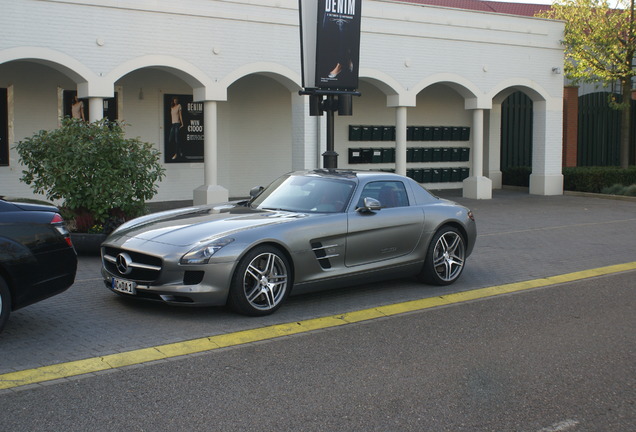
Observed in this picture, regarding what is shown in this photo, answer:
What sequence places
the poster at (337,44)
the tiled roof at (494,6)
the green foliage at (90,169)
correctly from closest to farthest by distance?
the green foliage at (90,169)
the poster at (337,44)
the tiled roof at (494,6)

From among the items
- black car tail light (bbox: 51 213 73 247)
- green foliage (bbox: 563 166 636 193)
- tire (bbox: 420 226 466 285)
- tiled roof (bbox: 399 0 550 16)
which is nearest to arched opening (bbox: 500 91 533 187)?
green foliage (bbox: 563 166 636 193)

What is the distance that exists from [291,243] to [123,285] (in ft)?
5.43

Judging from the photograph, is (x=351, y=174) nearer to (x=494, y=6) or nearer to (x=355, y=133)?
(x=355, y=133)

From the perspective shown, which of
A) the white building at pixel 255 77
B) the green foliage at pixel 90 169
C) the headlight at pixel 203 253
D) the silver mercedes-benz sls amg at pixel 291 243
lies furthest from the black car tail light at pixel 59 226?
the white building at pixel 255 77

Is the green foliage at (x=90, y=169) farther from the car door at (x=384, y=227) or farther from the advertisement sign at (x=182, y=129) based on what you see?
the advertisement sign at (x=182, y=129)

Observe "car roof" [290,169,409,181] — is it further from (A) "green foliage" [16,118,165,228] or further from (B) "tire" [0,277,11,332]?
(B) "tire" [0,277,11,332]

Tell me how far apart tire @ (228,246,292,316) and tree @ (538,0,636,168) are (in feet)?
62.9

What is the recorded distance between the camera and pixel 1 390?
5199 mm

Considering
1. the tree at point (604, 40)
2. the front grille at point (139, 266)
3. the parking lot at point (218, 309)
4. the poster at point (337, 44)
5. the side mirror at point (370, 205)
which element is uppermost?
the tree at point (604, 40)

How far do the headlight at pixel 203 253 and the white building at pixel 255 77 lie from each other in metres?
9.96

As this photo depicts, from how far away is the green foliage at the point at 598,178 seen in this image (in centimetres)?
2391

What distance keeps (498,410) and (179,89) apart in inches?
652

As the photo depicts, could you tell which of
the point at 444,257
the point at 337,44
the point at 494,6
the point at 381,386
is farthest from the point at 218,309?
the point at 494,6

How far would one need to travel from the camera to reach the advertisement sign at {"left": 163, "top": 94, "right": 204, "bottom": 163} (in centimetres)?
2000
